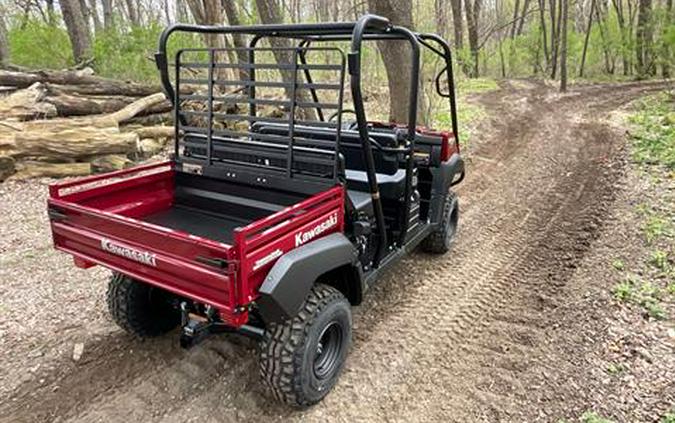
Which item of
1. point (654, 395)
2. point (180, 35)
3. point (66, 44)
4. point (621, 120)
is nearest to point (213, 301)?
point (654, 395)

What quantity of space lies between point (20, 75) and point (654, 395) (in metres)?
8.01

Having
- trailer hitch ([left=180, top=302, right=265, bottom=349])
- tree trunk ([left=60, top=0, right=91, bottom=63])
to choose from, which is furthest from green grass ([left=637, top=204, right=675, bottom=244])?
tree trunk ([left=60, top=0, right=91, bottom=63])

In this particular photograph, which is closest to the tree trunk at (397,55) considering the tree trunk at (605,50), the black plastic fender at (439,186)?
the black plastic fender at (439,186)

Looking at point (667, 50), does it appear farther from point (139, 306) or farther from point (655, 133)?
point (139, 306)

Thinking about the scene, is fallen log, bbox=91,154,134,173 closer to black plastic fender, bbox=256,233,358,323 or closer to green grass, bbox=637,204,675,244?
black plastic fender, bbox=256,233,358,323

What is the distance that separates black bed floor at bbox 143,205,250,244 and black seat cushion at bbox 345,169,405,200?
2.41 ft

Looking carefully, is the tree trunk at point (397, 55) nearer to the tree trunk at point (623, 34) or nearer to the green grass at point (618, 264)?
the green grass at point (618, 264)

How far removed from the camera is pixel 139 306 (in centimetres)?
300

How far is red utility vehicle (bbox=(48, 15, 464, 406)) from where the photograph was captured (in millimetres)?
2246

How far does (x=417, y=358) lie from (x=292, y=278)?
1141 millimetres

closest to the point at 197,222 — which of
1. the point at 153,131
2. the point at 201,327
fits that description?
the point at 201,327

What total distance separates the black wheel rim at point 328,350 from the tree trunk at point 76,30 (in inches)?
372

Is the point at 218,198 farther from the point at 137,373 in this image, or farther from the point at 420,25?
the point at 420,25

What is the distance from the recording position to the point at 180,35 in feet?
33.1
